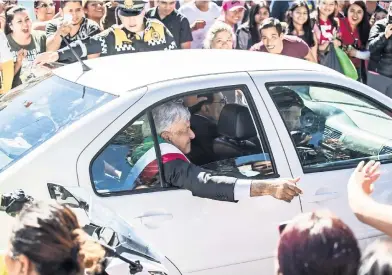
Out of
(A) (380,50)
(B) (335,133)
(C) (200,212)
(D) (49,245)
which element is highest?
(D) (49,245)

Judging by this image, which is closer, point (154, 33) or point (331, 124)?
point (331, 124)

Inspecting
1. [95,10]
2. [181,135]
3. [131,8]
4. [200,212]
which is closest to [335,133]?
[181,135]

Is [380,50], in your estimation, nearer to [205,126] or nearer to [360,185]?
[205,126]

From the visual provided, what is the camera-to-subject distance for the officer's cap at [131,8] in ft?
19.4

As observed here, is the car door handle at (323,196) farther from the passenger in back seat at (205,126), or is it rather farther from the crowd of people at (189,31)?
the crowd of people at (189,31)

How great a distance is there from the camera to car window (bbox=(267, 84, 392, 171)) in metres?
3.56

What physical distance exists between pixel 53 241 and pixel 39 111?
155 centimetres

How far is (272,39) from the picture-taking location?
6113 mm

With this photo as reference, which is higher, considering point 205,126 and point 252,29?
point 205,126

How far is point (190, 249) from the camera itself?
320 centimetres

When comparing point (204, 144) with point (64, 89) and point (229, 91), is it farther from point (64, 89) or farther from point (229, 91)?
point (64, 89)

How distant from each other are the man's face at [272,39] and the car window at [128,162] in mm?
3135

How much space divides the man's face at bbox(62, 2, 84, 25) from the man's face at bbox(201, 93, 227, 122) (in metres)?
2.89

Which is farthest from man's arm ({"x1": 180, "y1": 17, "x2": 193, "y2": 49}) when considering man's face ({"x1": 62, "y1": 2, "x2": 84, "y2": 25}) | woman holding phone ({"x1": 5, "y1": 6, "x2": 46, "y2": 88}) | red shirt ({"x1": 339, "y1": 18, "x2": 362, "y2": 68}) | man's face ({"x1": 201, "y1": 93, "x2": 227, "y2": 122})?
man's face ({"x1": 201, "y1": 93, "x2": 227, "y2": 122})
